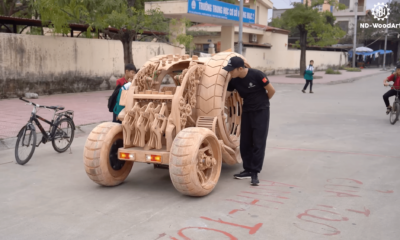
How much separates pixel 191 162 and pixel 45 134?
12.4ft

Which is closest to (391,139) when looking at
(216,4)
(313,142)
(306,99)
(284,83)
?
(313,142)

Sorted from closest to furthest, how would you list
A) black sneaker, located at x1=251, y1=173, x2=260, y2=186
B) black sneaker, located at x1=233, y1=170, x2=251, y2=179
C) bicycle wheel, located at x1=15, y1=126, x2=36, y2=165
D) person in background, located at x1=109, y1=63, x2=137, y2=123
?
black sneaker, located at x1=251, y1=173, x2=260, y2=186 < black sneaker, located at x1=233, y1=170, x2=251, y2=179 < bicycle wheel, located at x1=15, y1=126, x2=36, y2=165 < person in background, located at x1=109, y1=63, x2=137, y2=123

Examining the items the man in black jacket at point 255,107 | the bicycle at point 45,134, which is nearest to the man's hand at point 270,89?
the man in black jacket at point 255,107

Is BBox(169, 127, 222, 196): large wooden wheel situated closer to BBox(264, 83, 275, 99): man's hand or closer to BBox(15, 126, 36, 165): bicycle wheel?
BBox(264, 83, 275, 99): man's hand

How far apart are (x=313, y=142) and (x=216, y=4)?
634 inches

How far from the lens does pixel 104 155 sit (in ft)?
17.7

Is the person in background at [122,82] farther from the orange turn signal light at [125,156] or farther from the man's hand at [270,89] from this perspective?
the man's hand at [270,89]

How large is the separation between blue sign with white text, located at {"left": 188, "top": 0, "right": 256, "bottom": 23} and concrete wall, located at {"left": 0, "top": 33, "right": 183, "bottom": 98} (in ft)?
11.7

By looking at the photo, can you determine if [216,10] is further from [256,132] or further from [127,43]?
[256,132]

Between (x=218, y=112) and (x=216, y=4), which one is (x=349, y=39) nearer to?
(x=216, y=4)

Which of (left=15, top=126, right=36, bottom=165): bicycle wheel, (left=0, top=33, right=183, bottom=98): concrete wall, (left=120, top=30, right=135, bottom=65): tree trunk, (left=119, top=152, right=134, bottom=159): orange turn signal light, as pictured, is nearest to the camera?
(left=119, top=152, right=134, bottom=159): orange turn signal light

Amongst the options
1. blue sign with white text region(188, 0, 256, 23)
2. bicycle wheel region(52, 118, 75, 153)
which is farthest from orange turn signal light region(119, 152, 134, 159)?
blue sign with white text region(188, 0, 256, 23)

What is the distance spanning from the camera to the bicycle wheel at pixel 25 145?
700cm

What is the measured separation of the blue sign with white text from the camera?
21.2 metres
